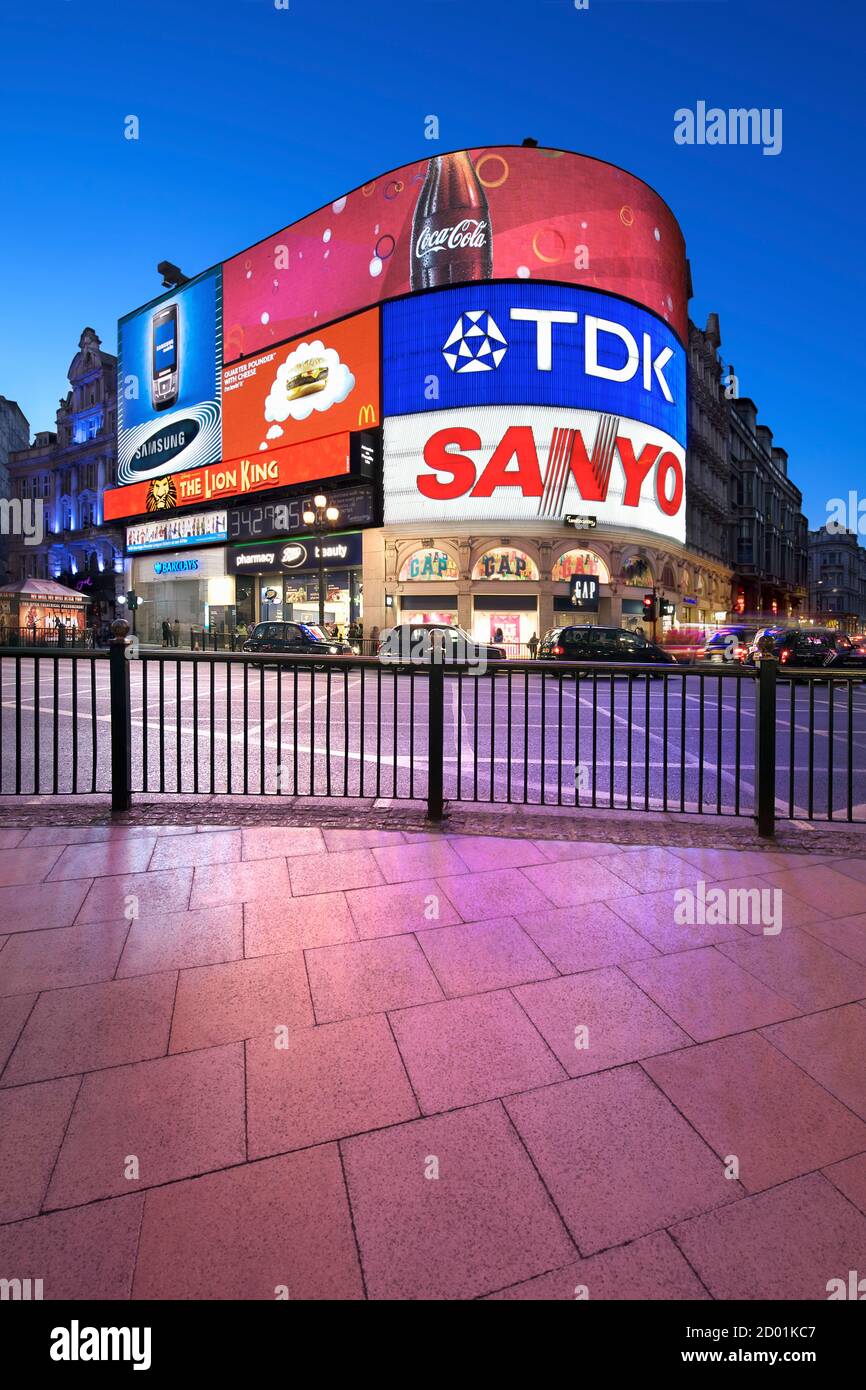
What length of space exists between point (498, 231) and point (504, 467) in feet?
37.8

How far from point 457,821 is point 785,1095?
319cm

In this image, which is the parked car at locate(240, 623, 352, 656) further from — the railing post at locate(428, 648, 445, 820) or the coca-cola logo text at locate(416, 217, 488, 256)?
the coca-cola logo text at locate(416, 217, 488, 256)

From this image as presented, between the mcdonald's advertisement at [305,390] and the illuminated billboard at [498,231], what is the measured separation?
1.93 m

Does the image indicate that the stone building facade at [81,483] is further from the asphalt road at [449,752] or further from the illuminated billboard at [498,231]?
the asphalt road at [449,752]

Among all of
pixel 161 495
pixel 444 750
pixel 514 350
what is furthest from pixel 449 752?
pixel 161 495

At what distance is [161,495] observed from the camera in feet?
151

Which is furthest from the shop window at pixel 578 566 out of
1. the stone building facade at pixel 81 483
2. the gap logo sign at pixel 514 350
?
the stone building facade at pixel 81 483

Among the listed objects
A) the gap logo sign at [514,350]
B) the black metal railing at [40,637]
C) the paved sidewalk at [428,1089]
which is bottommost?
the paved sidewalk at [428,1089]

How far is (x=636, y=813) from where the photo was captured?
18.0ft

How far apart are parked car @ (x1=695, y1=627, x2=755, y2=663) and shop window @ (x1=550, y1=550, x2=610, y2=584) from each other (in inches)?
320

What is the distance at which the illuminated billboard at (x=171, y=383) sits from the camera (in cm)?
4394

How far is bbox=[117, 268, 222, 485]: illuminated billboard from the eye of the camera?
43.9 m

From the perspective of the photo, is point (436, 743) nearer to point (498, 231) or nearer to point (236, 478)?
point (498, 231)
